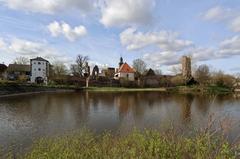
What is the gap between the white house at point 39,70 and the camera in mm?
70750

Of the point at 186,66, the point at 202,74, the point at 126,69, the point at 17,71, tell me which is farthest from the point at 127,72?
the point at 17,71

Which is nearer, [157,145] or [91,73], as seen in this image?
[157,145]

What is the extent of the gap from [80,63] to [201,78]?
38.8 m

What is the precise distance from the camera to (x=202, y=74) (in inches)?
2820

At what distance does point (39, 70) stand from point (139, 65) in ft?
120

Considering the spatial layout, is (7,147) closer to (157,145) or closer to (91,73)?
(157,145)

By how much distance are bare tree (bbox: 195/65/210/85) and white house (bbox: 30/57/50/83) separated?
45.3 meters

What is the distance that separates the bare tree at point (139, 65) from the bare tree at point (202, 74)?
2144 centimetres

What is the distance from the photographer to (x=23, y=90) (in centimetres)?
4731

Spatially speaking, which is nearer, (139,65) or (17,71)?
(17,71)

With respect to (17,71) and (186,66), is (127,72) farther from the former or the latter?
(17,71)

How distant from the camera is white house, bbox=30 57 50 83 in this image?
70.8 metres

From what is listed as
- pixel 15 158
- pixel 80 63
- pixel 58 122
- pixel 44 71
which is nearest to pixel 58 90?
pixel 44 71

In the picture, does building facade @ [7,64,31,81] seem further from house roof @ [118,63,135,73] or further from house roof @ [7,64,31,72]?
house roof @ [118,63,135,73]
